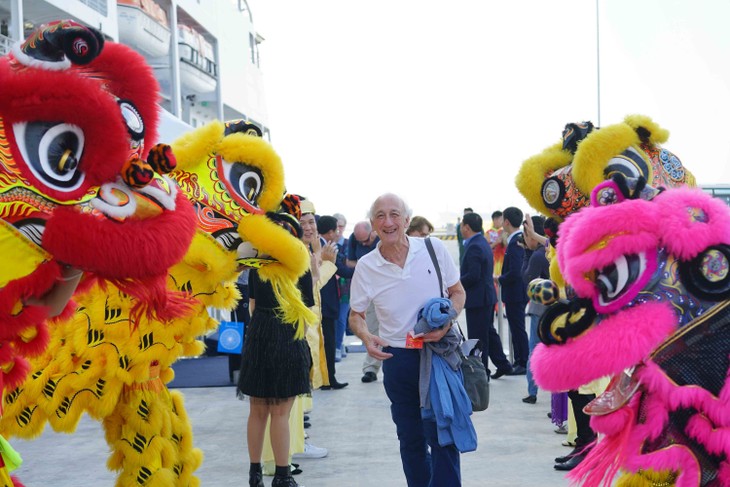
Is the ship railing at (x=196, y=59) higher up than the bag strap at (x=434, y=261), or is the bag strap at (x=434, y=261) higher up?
the ship railing at (x=196, y=59)

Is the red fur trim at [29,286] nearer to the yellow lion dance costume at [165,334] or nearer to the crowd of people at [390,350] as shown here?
the yellow lion dance costume at [165,334]

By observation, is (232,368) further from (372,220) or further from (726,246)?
(726,246)

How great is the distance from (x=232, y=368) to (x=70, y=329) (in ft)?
18.2

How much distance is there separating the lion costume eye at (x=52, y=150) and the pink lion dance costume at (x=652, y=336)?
162 cm

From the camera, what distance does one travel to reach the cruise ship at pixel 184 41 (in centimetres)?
1215

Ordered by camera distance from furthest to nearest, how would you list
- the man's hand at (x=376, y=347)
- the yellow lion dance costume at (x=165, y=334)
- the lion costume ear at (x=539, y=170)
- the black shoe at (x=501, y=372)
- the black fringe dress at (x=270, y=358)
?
1. the black shoe at (x=501, y=372)
2. the black fringe dress at (x=270, y=358)
3. the lion costume ear at (x=539, y=170)
4. the man's hand at (x=376, y=347)
5. the yellow lion dance costume at (x=165, y=334)

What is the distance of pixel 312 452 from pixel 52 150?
4278 mm

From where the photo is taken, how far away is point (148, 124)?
282 centimetres

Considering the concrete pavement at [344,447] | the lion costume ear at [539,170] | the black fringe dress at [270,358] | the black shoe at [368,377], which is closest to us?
the lion costume ear at [539,170]

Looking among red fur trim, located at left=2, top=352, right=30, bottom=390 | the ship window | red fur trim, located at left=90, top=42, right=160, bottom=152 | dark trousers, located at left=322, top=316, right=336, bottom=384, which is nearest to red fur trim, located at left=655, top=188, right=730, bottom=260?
red fur trim, located at left=90, top=42, right=160, bottom=152

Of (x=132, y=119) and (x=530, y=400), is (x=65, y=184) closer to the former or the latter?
(x=132, y=119)

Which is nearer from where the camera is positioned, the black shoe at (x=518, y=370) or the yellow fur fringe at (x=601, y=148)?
the yellow fur fringe at (x=601, y=148)

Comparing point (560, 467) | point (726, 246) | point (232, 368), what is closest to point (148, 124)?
point (726, 246)

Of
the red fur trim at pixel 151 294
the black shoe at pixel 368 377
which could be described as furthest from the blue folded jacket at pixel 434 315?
the black shoe at pixel 368 377
